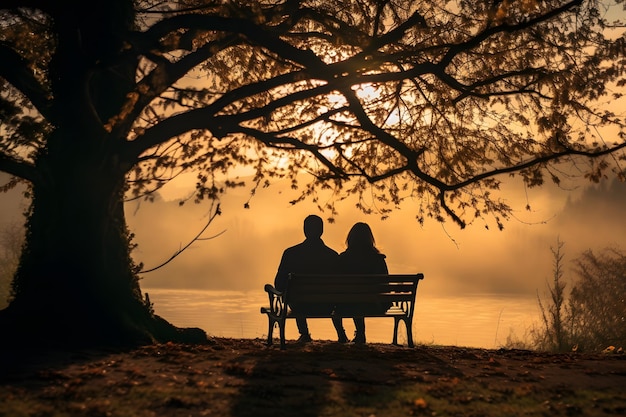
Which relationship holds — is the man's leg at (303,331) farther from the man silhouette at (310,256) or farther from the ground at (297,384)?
the ground at (297,384)

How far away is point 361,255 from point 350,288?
3.03 ft

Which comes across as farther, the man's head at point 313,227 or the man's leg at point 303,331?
the man's leg at point 303,331

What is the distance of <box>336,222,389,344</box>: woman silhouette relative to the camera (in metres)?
13.0

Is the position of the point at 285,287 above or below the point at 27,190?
below

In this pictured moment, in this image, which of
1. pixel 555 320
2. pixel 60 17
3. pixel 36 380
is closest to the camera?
pixel 36 380

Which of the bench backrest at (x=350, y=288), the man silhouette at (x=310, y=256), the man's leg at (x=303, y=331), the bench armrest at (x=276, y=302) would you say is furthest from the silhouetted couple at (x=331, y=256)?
the man's leg at (x=303, y=331)

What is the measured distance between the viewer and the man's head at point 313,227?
13016mm

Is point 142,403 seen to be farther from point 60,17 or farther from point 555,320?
point 555,320

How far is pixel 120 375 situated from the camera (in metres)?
8.62

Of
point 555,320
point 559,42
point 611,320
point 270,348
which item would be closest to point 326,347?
point 270,348

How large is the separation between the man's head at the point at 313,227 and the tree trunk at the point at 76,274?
9.96ft

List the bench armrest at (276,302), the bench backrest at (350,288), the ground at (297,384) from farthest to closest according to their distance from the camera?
the bench armrest at (276,302), the bench backrest at (350,288), the ground at (297,384)

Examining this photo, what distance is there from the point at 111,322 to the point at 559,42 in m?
8.66

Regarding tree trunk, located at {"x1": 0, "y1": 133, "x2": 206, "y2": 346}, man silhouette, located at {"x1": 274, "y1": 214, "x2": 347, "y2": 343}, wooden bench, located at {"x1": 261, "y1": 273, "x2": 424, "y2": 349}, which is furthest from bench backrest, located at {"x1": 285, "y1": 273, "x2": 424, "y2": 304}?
tree trunk, located at {"x1": 0, "y1": 133, "x2": 206, "y2": 346}
